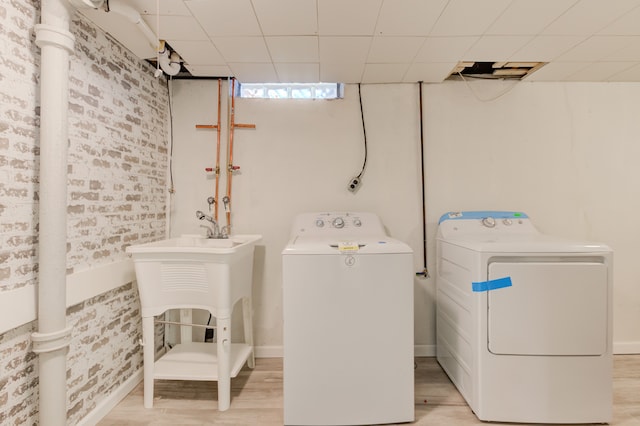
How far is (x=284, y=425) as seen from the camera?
1.71 m

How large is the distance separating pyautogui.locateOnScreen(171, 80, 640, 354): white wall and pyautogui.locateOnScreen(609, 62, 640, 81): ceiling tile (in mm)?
80

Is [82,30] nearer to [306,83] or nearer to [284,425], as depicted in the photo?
[306,83]

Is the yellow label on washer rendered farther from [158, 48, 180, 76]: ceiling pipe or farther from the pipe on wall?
[158, 48, 180, 76]: ceiling pipe

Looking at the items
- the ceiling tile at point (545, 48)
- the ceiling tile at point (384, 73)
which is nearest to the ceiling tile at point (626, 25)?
the ceiling tile at point (545, 48)

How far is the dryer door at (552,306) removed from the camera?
65.9 inches

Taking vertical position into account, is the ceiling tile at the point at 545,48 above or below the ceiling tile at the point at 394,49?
above

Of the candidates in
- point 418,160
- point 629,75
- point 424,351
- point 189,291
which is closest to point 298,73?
point 418,160

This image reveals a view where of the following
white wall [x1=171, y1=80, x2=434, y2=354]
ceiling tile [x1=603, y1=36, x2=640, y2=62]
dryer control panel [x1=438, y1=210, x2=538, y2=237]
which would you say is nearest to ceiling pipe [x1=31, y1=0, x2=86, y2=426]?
white wall [x1=171, y1=80, x2=434, y2=354]

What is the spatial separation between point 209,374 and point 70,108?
161 centimetres

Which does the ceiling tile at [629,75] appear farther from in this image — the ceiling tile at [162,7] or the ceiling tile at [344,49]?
the ceiling tile at [162,7]

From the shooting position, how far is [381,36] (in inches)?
74.7

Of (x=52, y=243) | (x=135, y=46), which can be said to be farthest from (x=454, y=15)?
(x=52, y=243)

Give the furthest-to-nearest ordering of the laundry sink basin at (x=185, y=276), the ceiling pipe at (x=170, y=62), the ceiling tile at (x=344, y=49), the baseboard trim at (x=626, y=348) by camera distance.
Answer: the baseboard trim at (x=626, y=348)
the ceiling pipe at (x=170, y=62)
the ceiling tile at (x=344, y=49)
the laundry sink basin at (x=185, y=276)

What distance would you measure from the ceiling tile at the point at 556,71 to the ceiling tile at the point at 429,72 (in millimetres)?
681
